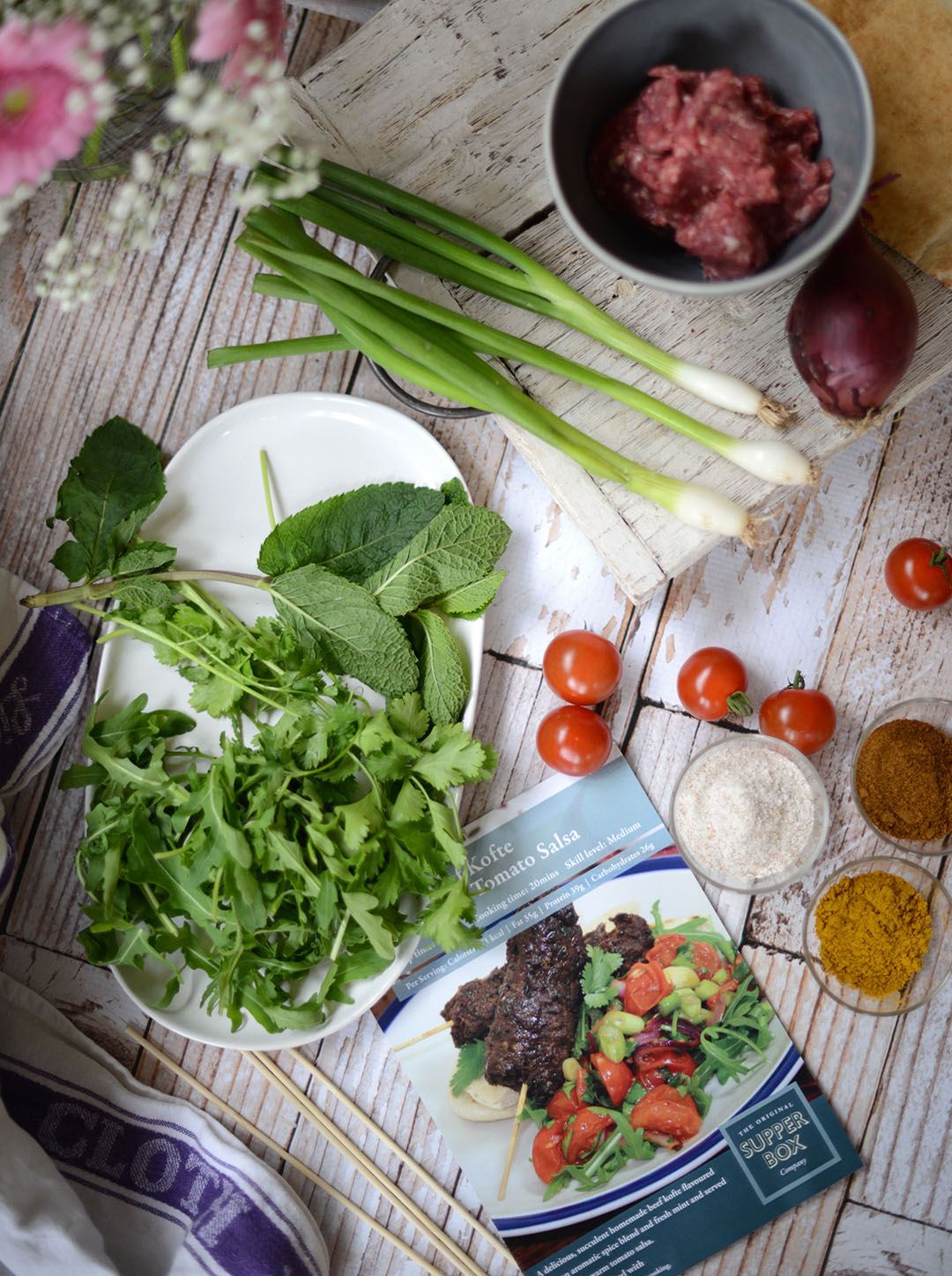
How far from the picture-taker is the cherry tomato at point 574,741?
1.07 meters

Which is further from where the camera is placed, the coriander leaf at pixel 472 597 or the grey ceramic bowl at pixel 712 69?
the coriander leaf at pixel 472 597

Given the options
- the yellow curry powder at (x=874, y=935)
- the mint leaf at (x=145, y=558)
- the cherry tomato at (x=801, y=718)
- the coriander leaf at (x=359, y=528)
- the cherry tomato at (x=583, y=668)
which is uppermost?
the mint leaf at (x=145, y=558)

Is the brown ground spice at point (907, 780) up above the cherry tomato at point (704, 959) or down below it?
above

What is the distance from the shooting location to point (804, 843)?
3.54 feet

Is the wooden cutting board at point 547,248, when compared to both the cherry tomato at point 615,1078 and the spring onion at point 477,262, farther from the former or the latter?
the cherry tomato at point 615,1078

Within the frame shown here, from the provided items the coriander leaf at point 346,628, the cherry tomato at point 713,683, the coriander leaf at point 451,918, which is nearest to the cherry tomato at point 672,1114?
the coriander leaf at point 451,918

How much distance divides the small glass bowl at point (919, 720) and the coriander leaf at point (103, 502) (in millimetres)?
851

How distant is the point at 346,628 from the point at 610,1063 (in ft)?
1.96

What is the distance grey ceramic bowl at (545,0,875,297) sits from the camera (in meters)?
0.68

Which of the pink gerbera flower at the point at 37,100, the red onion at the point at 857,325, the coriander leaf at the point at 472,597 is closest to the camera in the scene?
the pink gerbera flower at the point at 37,100

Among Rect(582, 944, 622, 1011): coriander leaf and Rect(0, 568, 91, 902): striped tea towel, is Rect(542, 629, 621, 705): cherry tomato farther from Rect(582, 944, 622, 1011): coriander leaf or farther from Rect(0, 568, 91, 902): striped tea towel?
Rect(0, 568, 91, 902): striped tea towel

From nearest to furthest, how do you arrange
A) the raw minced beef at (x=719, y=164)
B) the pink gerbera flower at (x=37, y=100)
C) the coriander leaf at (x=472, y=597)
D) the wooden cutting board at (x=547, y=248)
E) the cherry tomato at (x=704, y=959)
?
1. the pink gerbera flower at (x=37, y=100)
2. the raw minced beef at (x=719, y=164)
3. the wooden cutting board at (x=547, y=248)
4. the coriander leaf at (x=472, y=597)
5. the cherry tomato at (x=704, y=959)

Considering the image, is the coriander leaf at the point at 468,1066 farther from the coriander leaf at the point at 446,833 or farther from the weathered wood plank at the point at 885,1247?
the weathered wood plank at the point at 885,1247

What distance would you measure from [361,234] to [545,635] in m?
0.49
